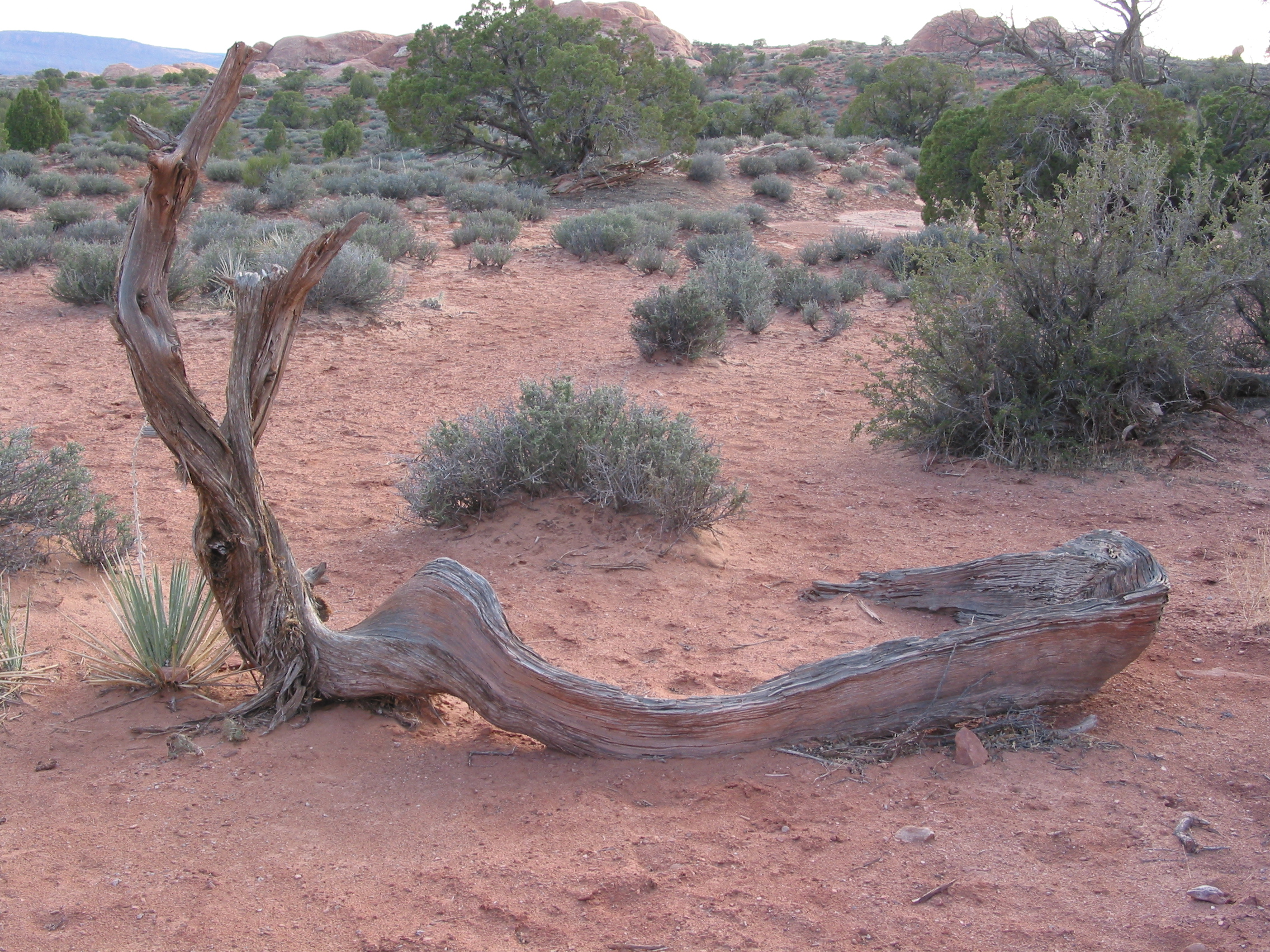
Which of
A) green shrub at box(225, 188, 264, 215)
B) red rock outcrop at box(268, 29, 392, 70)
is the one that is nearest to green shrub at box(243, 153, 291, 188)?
green shrub at box(225, 188, 264, 215)

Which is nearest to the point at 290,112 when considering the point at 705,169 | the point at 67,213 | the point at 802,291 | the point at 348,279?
the point at 705,169

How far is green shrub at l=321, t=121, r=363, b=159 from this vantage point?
26.7m

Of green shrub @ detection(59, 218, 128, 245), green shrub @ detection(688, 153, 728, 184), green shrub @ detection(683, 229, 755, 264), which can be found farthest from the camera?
green shrub @ detection(688, 153, 728, 184)

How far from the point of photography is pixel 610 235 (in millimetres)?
12977

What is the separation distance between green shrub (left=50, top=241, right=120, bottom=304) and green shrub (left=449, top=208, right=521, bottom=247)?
498 centimetres

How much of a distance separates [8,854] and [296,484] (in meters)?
3.58

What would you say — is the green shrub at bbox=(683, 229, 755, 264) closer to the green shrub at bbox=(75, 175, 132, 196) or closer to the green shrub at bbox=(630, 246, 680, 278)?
the green shrub at bbox=(630, 246, 680, 278)

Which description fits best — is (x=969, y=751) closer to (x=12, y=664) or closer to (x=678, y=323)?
(x=12, y=664)

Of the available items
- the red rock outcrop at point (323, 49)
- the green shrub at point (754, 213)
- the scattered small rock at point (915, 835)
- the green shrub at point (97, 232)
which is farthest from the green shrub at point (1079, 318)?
the red rock outcrop at point (323, 49)

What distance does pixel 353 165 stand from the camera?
2081 centimetres

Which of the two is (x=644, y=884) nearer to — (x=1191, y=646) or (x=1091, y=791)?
(x=1091, y=791)

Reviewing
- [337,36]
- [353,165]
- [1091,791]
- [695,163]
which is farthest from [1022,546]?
[337,36]

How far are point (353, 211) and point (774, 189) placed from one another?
954cm

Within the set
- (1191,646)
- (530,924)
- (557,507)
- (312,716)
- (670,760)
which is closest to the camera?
(530,924)
